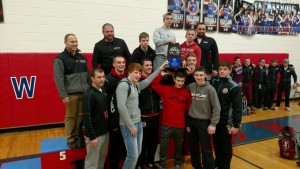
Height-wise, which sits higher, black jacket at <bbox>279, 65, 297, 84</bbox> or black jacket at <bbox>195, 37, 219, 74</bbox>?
black jacket at <bbox>195, 37, 219, 74</bbox>

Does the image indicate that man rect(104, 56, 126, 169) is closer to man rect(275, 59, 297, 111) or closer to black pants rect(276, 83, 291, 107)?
man rect(275, 59, 297, 111)

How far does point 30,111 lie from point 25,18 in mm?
1997

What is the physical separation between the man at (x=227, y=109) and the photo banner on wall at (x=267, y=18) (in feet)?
16.6

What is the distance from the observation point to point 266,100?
7.64m

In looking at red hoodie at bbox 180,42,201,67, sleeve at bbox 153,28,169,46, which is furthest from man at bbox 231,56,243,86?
sleeve at bbox 153,28,169,46

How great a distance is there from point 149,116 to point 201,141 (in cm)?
77

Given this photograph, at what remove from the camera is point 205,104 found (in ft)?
10.4

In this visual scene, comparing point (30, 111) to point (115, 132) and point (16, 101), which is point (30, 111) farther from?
point (115, 132)

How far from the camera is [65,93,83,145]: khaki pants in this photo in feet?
10.9

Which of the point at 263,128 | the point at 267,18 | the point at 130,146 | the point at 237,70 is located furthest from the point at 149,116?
the point at 267,18

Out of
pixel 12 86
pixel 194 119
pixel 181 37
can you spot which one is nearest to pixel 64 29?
pixel 12 86

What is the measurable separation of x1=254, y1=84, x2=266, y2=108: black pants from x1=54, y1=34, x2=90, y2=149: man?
19.0 ft

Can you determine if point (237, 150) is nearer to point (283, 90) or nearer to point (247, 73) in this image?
point (247, 73)

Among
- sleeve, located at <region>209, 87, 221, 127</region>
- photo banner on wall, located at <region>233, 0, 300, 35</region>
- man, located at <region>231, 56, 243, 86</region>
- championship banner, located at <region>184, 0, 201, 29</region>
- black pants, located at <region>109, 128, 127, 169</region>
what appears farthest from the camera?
photo banner on wall, located at <region>233, 0, 300, 35</region>
